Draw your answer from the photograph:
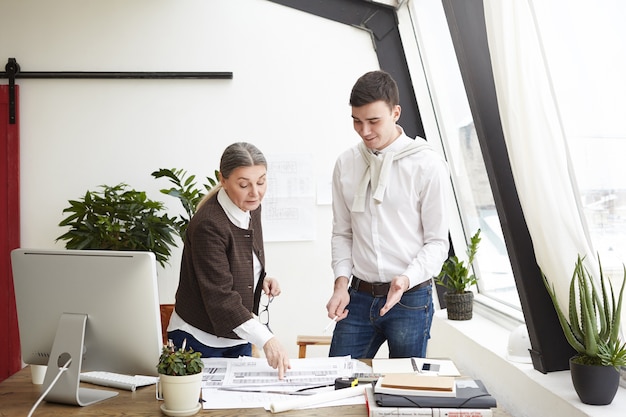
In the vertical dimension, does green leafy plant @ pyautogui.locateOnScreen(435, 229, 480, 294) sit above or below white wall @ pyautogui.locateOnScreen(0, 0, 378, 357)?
below

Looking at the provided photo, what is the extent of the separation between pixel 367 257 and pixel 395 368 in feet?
1.83

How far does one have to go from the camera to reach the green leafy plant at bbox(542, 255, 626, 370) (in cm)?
223

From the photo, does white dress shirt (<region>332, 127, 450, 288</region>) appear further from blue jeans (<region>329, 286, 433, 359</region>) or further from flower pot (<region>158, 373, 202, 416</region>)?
flower pot (<region>158, 373, 202, 416</region>)

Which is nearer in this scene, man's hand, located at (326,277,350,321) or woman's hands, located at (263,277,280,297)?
man's hand, located at (326,277,350,321)

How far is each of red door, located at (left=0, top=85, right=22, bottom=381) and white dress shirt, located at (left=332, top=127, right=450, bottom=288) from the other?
313 centimetres

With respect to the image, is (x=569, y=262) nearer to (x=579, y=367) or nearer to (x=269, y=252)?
(x=579, y=367)

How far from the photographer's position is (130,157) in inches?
199

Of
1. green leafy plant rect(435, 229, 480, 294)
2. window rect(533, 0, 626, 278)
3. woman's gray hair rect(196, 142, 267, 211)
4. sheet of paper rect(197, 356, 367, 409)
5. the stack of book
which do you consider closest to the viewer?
the stack of book

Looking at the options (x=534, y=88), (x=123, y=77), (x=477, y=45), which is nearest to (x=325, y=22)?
(x=123, y=77)

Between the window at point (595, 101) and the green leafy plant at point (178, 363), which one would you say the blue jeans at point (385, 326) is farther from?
the green leafy plant at point (178, 363)

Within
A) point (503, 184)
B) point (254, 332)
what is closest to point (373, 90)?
point (503, 184)

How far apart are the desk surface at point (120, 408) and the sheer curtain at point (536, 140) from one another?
92cm

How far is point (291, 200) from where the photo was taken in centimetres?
510

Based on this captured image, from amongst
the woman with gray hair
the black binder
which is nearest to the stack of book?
the black binder
